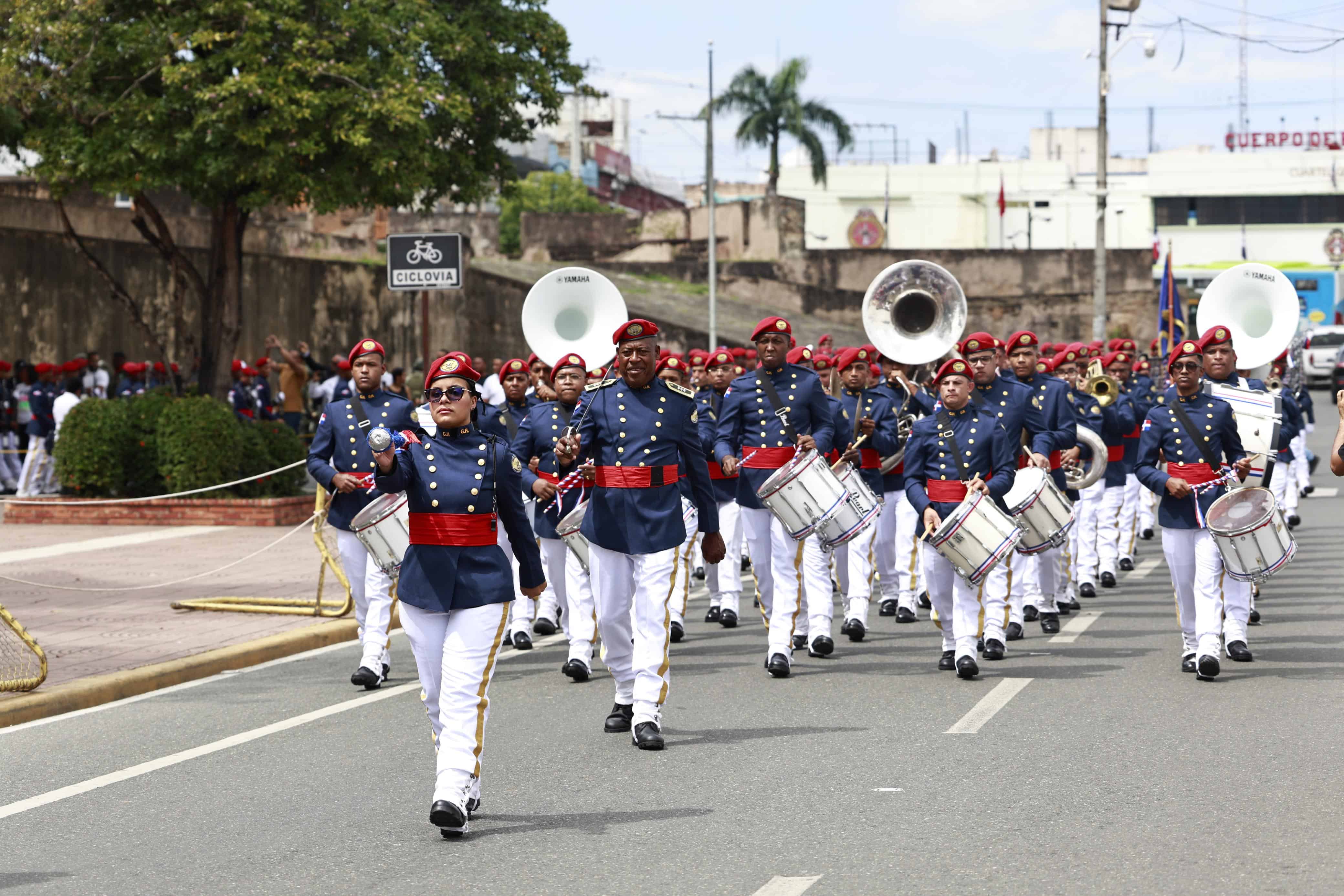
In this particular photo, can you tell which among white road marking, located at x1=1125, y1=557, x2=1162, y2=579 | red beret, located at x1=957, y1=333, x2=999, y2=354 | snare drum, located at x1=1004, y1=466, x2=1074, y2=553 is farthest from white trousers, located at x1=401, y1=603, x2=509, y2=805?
white road marking, located at x1=1125, y1=557, x2=1162, y2=579

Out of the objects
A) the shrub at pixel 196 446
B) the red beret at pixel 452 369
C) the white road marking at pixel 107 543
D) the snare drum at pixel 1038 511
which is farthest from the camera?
the shrub at pixel 196 446

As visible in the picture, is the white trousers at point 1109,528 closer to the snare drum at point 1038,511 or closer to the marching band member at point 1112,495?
the marching band member at point 1112,495

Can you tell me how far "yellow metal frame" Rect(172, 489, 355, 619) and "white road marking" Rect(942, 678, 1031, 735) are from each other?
17.6ft

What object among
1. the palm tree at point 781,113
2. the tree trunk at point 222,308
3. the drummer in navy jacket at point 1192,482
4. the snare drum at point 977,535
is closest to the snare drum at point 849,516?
the snare drum at point 977,535

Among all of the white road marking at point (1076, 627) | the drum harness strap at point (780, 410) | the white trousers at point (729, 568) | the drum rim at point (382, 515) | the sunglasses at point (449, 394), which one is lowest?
the white road marking at point (1076, 627)

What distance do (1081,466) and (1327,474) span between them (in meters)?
18.0

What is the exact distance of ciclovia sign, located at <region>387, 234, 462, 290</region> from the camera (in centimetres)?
1655

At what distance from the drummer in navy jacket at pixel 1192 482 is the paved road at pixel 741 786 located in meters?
0.36

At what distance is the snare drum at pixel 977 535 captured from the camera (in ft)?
32.8

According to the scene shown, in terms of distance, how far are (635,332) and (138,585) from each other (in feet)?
25.7

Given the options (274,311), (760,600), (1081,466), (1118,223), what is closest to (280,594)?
(760,600)

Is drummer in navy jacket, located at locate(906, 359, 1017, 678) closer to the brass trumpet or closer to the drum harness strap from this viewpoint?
the drum harness strap

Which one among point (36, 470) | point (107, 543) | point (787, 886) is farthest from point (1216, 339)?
point (36, 470)

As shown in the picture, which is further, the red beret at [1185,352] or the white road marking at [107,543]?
the white road marking at [107,543]
